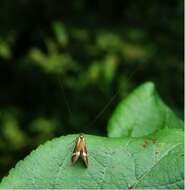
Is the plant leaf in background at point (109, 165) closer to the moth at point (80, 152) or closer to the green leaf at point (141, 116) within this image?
the moth at point (80, 152)

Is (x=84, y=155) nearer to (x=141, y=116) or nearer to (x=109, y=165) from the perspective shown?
(x=109, y=165)

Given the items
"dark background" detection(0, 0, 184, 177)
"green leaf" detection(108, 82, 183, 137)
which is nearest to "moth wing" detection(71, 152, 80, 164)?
"green leaf" detection(108, 82, 183, 137)

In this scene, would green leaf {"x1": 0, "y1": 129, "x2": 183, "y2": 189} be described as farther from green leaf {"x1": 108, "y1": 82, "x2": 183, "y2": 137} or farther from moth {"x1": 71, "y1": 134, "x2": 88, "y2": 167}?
green leaf {"x1": 108, "y1": 82, "x2": 183, "y2": 137}

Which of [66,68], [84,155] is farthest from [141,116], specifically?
[66,68]

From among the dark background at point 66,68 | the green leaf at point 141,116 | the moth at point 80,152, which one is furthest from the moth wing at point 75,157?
the dark background at point 66,68

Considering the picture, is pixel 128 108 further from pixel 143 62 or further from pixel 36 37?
pixel 143 62

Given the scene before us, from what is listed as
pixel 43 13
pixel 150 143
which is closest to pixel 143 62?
pixel 43 13
